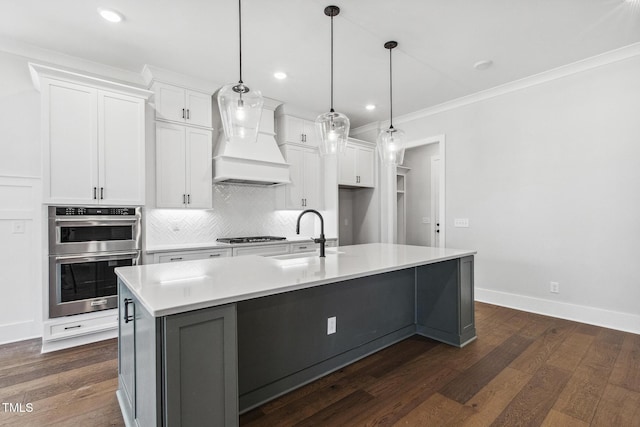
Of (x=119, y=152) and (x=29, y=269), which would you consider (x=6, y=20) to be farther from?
(x=29, y=269)

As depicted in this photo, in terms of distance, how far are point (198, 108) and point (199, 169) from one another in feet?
2.44

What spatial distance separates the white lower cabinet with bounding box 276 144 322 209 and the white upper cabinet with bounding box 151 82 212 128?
4.02 ft

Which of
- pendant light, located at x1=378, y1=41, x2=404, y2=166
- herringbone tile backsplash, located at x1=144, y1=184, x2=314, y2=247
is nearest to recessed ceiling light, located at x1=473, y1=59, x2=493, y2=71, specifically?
pendant light, located at x1=378, y1=41, x2=404, y2=166

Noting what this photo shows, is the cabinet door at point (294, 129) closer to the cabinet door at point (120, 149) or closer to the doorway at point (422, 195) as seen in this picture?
the cabinet door at point (120, 149)

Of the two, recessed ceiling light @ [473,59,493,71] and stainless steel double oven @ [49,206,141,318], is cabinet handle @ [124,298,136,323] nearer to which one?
stainless steel double oven @ [49,206,141,318]

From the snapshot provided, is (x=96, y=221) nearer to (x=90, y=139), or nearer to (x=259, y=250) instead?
(x=90, y=139)

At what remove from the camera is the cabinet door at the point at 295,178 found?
15.3ft

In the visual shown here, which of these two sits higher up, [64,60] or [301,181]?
[64,60]

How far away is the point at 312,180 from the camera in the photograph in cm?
493

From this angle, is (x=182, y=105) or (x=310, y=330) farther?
(x=182, y=105)

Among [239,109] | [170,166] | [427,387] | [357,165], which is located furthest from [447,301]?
[170,166]

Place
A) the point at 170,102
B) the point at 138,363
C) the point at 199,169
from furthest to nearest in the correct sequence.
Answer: the point at 199,169
the point at 170,102
the point at 138,363

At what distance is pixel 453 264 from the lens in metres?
2.83

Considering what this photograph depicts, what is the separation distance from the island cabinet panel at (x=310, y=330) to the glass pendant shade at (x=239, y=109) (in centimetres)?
117
